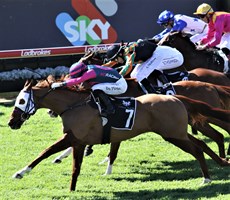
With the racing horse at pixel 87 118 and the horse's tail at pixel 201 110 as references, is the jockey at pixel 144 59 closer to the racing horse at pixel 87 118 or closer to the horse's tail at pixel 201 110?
the horse's tail at pixel 201 110

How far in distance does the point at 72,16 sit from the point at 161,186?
28.3ft

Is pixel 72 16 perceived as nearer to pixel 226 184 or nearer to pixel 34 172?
pixel 34 172

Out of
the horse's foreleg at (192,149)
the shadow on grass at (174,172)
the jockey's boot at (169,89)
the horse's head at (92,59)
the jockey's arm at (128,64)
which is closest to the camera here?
the horse's foreleg at (192,149)

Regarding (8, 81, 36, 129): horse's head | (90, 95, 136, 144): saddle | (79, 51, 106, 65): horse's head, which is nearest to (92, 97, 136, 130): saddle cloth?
(90, 95, 136, 144): saddle

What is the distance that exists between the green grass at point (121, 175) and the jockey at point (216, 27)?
1.91 m

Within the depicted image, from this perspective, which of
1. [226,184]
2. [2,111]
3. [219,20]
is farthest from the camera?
[2,111]

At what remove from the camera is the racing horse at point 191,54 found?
980cm

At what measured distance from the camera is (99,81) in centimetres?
674

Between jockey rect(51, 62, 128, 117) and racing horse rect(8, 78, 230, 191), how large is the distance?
14 centimetres

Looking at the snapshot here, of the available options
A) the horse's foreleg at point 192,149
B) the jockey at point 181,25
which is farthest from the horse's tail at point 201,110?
the jockey at point 181,25

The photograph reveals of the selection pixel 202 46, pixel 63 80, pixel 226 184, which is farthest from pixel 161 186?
pixel 202 46

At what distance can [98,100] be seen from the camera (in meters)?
6.63

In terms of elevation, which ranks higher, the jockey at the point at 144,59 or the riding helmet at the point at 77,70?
the riding helmet at the point at 77,70

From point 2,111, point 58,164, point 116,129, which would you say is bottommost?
point 2,111
